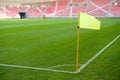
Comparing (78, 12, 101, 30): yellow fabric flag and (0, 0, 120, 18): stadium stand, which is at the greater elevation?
(78, 12, 101, 30): yellow fabric flag

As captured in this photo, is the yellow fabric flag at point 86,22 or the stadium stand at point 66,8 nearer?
the yellow fabric flag at point 86,22

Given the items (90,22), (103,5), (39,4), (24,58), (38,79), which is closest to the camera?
(38,79)

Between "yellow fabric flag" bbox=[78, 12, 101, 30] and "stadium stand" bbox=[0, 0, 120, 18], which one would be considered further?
"stadium stand" bbox=[0, 0, 120, 18]

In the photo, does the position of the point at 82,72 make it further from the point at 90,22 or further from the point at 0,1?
the point at 0,1

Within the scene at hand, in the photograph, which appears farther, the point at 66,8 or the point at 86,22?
the point at 66,8

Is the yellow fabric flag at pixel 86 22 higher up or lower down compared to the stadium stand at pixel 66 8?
higher up

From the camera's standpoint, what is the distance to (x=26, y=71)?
6.36 metres

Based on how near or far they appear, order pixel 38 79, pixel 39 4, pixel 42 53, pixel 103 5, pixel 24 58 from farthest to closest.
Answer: pixel 39 4 < pixel 103 5 < pixel 42 53 < pixel 24 58 < pixel 38 79

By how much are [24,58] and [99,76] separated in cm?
303

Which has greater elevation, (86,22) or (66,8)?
(86,22)

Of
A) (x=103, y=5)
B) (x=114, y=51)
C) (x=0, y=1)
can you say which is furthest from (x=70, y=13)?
(x=114, y=51)

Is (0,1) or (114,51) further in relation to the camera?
(0,1)

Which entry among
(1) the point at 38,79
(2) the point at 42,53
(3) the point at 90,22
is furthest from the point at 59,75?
(2) the point at 42,53

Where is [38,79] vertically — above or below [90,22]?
below
